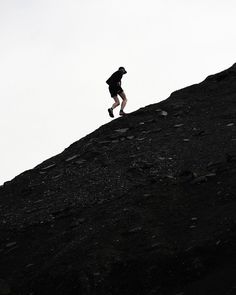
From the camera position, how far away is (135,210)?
17.2 m

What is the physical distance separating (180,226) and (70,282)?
3143 mm

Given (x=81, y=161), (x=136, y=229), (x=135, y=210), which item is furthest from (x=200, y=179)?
(x=81, y=161)

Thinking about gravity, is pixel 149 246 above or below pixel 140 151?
below

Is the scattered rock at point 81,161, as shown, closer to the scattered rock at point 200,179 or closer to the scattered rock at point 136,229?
the scattered rock at point 200,179

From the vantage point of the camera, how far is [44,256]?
53.1 ft

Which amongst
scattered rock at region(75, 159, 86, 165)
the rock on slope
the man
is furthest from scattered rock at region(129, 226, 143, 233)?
the man

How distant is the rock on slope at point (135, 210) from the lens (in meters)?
13.8

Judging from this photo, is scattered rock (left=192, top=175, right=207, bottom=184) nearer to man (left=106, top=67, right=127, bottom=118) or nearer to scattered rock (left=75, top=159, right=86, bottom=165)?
scattered rock (left=75, top=159, right=86, bottom=165)

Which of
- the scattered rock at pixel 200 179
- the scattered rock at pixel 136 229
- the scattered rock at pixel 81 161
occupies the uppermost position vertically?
the scattered rock at pixel 81 161

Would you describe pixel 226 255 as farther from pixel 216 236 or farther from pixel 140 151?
pixel 140 151

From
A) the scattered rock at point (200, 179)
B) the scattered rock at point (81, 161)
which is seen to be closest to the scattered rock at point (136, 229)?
the scattered rock at point (200, 179)

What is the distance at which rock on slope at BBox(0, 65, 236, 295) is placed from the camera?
13.8m

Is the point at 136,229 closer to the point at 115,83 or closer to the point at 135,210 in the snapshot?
the point at 135,210

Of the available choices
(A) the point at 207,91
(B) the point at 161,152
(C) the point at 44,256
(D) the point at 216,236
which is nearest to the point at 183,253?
(D) the point at 216,236
